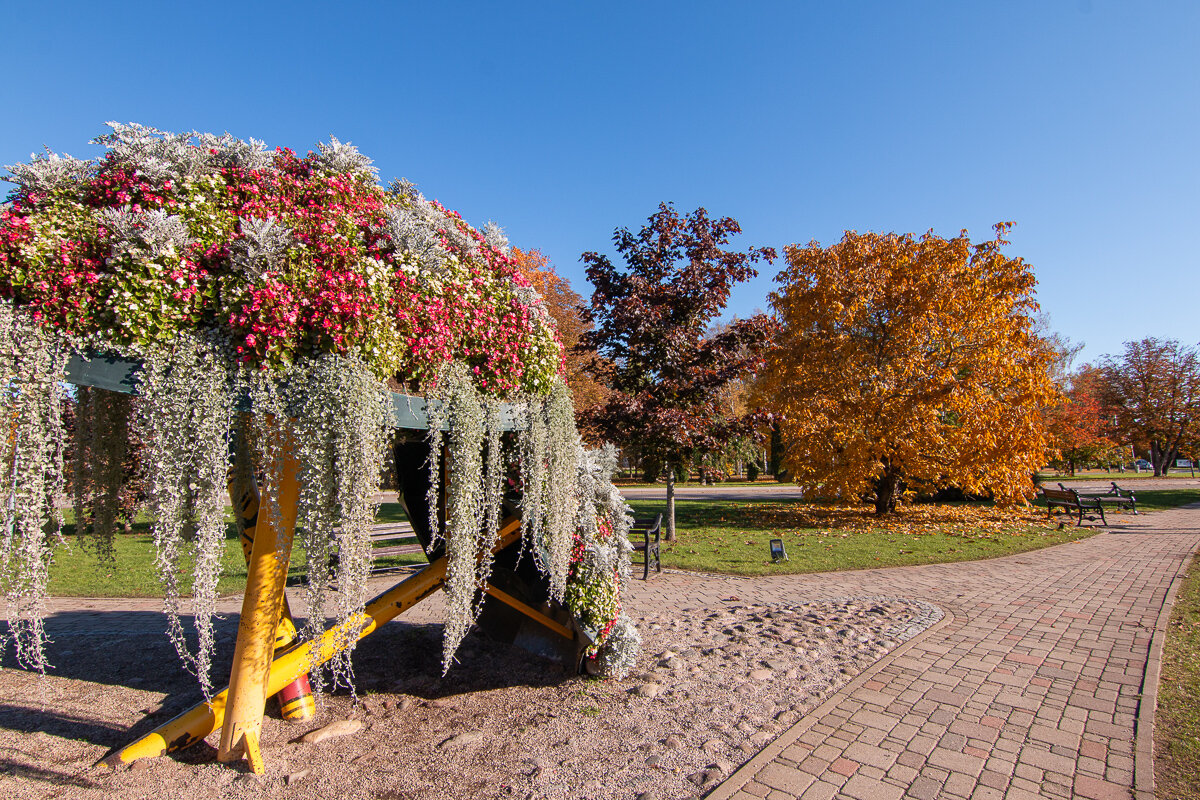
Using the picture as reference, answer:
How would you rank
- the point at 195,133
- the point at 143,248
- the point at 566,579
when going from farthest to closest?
1. the point at 566,579
2. the point at 195,133
3. the point at 143,248

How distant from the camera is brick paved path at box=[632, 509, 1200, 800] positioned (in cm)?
367

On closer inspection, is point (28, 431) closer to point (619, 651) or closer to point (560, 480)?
point (560, 480)

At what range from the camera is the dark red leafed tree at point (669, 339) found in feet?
37.3

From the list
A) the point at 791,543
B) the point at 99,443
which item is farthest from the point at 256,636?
the point at 791,543

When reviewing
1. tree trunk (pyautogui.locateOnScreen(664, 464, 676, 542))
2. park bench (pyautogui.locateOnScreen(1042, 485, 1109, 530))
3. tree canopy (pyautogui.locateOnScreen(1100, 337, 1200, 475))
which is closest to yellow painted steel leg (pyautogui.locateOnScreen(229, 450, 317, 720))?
tree trunk (pyautogui.locateOnScreen(664, 464, 676, 542))

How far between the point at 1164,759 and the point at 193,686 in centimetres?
741

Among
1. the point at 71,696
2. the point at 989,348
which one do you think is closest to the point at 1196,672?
the point at 71,696

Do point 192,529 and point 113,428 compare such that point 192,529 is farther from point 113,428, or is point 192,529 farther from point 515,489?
point 515,489

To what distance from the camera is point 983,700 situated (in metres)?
4.85

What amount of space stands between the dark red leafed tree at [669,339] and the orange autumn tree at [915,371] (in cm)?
375

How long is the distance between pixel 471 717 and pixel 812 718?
2595mm

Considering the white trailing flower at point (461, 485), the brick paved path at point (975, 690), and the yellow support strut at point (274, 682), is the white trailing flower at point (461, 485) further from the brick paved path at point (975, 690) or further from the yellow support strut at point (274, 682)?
the brick paved path at point (975, 690)

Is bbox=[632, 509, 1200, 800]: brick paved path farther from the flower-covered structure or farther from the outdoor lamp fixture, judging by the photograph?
the flower-covered structure

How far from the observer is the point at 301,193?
3.42m
